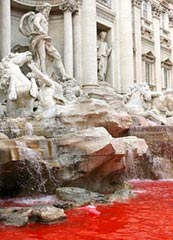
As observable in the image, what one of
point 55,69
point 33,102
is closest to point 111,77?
point 55,69

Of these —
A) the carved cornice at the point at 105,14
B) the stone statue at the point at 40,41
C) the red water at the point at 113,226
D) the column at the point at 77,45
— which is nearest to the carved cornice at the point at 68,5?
the column at the point at 77,45

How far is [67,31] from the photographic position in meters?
20.2

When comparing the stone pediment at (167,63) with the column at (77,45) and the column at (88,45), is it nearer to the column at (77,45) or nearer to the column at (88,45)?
the column at (88,45)

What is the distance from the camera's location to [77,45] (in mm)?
20688

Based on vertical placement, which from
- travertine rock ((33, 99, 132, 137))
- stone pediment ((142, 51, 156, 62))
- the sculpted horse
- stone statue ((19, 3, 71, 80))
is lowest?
travertine rock ((33, 99, 132, 137))

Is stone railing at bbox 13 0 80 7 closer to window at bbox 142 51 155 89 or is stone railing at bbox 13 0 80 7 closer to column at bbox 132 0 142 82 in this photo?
column at bbox 132 0 142 82

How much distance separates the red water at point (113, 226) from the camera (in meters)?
5.50

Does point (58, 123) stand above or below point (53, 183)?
above

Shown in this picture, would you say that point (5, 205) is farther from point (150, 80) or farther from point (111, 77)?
point (150, 80)

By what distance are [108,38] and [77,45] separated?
3763 millimetres

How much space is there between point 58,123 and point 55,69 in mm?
8653

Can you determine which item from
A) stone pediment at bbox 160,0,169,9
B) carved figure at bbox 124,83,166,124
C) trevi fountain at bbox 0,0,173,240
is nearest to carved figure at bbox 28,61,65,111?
trevi fountain at bbox 0,0,173,240

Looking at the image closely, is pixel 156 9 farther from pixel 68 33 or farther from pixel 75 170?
pixel 75 170

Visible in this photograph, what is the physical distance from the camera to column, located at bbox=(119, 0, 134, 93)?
23953mm
